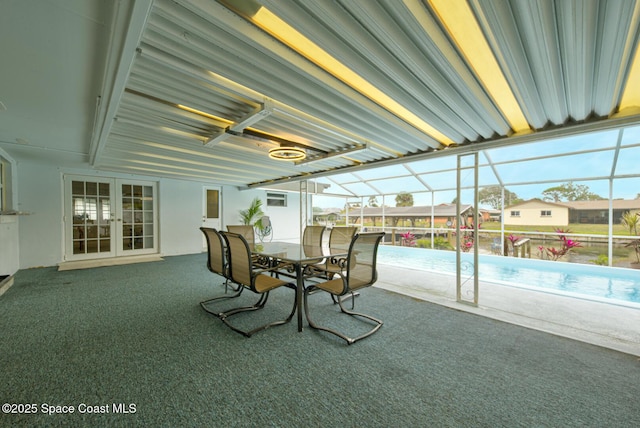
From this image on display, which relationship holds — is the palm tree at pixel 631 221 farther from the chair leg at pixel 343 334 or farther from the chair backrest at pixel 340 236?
the chair leg at pixel 343 334

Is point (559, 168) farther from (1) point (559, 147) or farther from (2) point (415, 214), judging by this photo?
(2) point (415, 214)

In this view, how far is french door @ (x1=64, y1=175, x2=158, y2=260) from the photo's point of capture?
18.9 ft

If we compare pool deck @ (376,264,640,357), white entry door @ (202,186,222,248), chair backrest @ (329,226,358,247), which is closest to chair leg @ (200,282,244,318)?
chair backrest @ (329,226,358,247)

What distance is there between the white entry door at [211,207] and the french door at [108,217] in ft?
4.42

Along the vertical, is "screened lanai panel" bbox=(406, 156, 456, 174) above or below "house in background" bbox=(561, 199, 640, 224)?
above

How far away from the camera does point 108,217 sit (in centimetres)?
616

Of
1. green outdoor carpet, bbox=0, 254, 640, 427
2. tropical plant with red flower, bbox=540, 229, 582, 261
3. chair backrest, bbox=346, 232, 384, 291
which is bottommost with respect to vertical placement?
green outdoor carpet, bbox=0, 254, 640, 427

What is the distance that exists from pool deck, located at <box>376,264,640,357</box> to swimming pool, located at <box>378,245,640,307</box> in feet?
1.49

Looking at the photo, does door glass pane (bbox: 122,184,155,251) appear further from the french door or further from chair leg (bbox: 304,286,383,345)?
chair leg (bbox: 304,286,383,345)

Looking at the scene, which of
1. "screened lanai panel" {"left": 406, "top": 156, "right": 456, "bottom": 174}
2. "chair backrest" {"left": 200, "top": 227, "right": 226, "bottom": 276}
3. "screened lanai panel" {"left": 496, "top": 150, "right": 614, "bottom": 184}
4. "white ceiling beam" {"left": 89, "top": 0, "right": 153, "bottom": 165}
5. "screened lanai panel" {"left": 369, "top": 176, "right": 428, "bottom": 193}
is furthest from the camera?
"screened lanai panel" {"left": 369, "top": 176, "right": 428, "bottom": 193}

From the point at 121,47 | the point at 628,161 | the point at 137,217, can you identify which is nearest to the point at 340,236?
the point at 121,47

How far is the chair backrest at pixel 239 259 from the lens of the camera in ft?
7.63

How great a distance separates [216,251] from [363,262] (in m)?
1.73

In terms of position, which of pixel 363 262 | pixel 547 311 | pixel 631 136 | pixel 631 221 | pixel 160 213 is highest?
pixel 631 136
